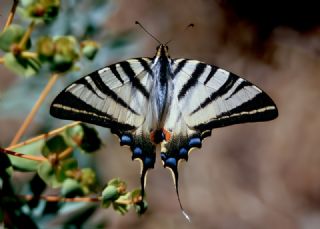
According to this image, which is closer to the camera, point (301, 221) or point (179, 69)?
point (179, 69)

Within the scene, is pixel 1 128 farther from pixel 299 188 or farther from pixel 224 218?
pixel 299 188

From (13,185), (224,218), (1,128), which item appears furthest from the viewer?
(224,218)

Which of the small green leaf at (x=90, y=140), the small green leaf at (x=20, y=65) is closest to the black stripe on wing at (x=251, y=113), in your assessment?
the small green leaf at (x=90, y=140)

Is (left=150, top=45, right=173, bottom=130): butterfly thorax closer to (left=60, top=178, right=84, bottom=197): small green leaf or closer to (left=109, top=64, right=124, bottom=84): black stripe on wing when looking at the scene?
(left=109, top=64, right=124, bottom=84): black stripe on wing

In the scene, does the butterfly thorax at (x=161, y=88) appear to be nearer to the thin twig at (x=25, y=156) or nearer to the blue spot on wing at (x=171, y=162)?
the blue spot on wing at (x=171, y=162)

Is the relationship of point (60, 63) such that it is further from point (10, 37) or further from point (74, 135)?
point (74, 135)

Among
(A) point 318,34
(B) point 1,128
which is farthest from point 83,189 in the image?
(A) point 318,34
